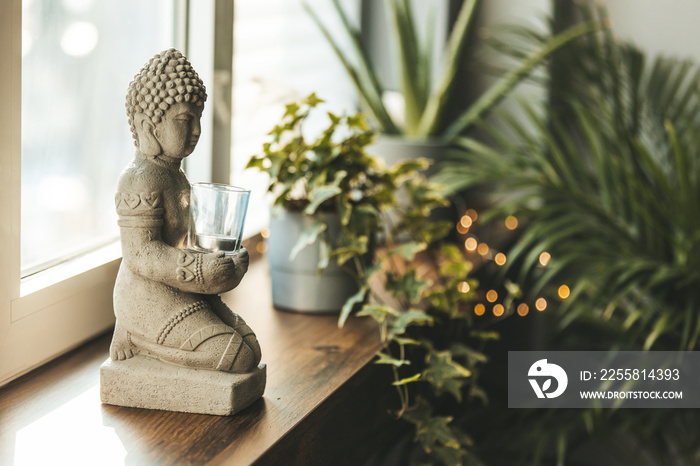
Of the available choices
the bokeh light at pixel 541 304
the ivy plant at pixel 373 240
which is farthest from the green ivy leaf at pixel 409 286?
the bokeh light at pixel 541 304

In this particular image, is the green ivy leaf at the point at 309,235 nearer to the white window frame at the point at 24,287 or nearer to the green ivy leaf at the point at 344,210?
the green ivy leaf at the point at 344,210

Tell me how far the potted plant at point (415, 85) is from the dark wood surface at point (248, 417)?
867 millimetres

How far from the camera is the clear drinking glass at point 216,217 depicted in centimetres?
77

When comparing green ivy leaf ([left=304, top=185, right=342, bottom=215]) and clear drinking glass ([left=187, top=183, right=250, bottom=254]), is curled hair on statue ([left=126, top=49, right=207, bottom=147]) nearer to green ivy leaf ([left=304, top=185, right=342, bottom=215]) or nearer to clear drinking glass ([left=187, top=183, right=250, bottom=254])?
clear drinking glass ([left=187, top=183, right=250, bottom=254])

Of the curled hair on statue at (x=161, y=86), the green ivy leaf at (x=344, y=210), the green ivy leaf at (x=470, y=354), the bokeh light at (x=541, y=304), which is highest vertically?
the curled hair on statue at (x=161, y=86)

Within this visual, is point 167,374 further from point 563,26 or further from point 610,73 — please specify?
point 563,26

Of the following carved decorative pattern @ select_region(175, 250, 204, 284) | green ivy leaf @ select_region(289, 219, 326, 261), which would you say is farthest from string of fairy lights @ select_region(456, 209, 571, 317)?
carved decorative pattern @ select_region(175, 250, 204, 284)

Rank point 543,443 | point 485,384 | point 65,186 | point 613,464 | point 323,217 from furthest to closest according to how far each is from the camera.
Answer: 1. point 485,384
2. point 613,464
3. point 543,443
4. point 323,217
5. point 65,186

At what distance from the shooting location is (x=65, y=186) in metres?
1.04

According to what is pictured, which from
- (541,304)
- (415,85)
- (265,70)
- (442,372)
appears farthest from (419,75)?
(442,372)

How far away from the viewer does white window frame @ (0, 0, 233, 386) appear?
0.83 m

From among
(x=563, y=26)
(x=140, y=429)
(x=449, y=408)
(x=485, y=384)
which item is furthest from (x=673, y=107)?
(x=140, y=429)

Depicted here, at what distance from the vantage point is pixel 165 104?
2.46 ft

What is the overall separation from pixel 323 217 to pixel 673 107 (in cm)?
150
